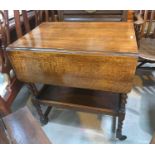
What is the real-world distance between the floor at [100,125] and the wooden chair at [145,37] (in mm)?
439

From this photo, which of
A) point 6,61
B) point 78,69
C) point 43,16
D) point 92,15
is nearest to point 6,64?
point 6,61

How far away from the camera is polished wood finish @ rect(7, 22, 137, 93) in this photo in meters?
0.94

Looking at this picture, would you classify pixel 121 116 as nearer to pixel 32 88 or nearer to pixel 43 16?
pixel 32 88

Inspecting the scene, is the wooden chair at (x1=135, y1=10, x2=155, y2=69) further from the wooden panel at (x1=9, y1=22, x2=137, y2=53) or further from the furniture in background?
the furniture in background

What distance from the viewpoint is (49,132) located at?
4.87 ft

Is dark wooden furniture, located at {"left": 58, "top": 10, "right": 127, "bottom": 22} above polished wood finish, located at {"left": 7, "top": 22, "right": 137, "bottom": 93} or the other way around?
above

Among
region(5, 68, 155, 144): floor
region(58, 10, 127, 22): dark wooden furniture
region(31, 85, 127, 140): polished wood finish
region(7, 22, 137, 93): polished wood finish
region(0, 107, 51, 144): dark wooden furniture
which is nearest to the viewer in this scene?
region(0, 107, 51, 144): dark wooden furniture

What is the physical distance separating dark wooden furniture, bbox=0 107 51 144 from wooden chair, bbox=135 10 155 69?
111cm

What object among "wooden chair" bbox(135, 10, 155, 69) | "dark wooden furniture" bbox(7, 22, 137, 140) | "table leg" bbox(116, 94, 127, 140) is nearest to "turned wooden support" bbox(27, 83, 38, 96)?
"dark wooden furniture" bbox(7, 22, 137, 140)

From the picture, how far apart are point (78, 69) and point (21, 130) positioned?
18.1 inches
